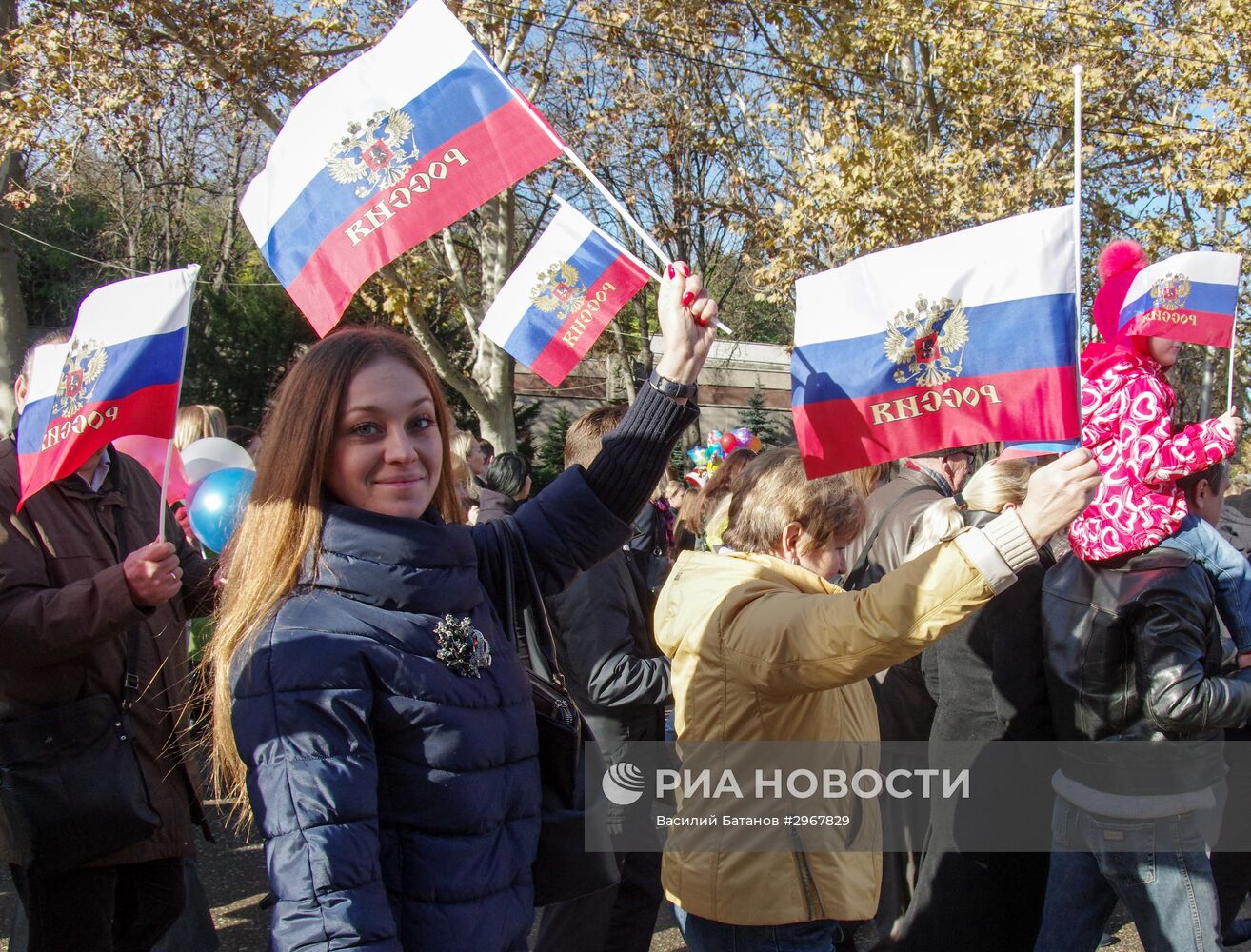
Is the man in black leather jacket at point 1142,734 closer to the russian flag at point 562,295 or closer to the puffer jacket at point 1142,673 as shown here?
the puffer jacket at point 1142,673

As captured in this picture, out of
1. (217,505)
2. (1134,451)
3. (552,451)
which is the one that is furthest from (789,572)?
(552,451)

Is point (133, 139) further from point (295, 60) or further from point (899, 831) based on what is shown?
point (899, 831)

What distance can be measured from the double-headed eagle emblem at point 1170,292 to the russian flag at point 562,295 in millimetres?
2115

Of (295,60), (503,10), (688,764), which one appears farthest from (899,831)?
(503,10)

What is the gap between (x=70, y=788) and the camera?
8.30 ft

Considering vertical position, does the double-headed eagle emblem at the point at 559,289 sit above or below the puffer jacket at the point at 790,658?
above

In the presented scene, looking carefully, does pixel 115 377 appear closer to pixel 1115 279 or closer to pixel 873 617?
pixel 873 617

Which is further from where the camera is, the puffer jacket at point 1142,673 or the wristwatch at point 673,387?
the puffer jacket at point 1142,673

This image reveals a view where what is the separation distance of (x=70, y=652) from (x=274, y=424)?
109 cm

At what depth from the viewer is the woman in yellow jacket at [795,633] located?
1819 millimetres

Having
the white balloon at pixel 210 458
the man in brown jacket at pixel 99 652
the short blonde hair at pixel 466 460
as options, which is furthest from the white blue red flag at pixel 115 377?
the short blonde hair at pixel 466 460

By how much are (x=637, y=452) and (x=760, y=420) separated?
1033 inches

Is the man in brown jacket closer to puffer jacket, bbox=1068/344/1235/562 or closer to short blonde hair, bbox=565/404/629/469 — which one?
short blonde hair, bbox=565/404/629/469

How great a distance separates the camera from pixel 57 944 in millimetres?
2566
